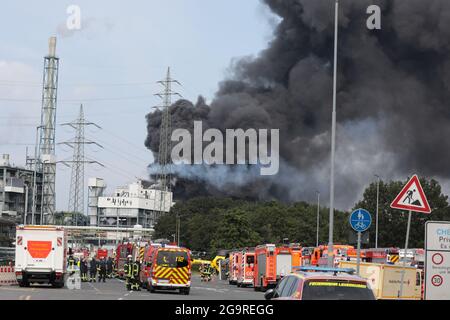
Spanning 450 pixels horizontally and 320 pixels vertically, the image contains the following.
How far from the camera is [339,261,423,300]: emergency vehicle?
2980 cm

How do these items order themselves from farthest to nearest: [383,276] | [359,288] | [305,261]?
[305,261] → [383,276] → [359,288]

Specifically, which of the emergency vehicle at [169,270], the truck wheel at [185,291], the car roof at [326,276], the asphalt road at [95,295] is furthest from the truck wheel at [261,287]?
the car roof at [326,276]

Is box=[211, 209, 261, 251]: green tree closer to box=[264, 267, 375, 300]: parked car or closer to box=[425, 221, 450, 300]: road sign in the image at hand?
box=[425, 221, 450, 300]: road sign

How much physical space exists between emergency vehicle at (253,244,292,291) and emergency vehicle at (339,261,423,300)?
771 inches

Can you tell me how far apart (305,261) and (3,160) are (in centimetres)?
12101

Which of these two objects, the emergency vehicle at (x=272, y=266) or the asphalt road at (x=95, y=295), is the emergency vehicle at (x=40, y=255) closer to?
the asphalt road at (x=95, y=295)

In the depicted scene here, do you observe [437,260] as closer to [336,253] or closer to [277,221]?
[336,253]

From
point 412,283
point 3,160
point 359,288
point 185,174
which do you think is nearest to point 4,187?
point 3,160

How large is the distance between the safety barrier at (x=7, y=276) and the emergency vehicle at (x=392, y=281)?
2011 centimetres

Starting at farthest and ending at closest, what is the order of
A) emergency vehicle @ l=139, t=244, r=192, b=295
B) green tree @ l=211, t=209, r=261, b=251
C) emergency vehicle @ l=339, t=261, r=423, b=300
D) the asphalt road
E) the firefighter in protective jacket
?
1. green tree @ l=211, t=209, r=261, b=251
2. the firefighter in protective jacket
3. emergency vehicle @ l=139, t=244, r=192, b=295
4. the asphalt road
5. emergency vehicle @ l=339, t=261, r=423, b=300

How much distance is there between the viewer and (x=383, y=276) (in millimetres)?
29922

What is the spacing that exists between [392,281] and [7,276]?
21585mm

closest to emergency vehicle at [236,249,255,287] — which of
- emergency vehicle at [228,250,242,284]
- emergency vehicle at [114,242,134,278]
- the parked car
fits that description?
emergency vehicle at [228,250,242,284]

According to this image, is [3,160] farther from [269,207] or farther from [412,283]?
[412,283]
